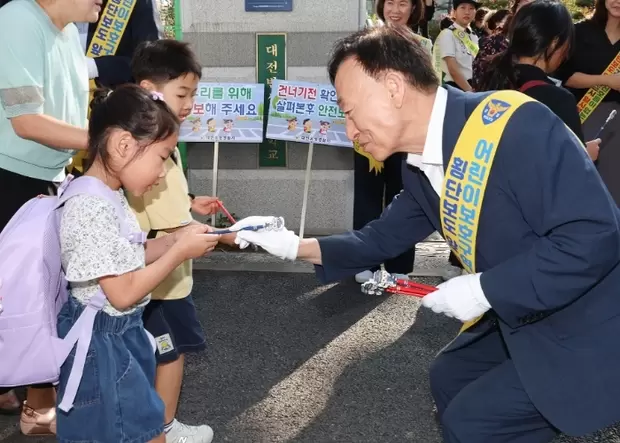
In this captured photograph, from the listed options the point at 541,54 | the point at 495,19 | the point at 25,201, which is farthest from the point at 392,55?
the point at 495,19

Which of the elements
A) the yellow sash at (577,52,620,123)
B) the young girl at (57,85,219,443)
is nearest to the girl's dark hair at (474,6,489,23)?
the yellow sash at (577,52,620,123)

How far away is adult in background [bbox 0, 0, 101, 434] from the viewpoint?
279 centimetres

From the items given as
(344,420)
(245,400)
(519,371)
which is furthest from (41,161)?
(519,371)

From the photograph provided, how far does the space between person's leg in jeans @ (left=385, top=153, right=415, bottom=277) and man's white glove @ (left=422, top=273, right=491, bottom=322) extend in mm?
2688

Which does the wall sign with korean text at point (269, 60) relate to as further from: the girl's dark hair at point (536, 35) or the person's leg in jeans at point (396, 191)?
the girl's dark hair at point (536, 35)

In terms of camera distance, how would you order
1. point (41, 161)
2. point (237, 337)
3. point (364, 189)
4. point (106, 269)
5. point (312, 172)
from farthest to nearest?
1. point (312, 172)
2. point (364, 189)
3. point (237, 337)
4. point (41, 161)
5. point (106, 269)

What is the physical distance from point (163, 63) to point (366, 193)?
2357 mm

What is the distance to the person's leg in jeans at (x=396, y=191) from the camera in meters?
4.95

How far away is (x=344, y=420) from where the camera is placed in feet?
11.1

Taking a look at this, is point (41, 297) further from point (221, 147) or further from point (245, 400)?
point (221, 147)

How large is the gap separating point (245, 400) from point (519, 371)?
1744 millimetres

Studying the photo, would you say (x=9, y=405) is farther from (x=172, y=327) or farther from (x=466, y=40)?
(x=466, y=40)

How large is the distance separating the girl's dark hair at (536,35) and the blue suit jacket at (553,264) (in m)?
1.31

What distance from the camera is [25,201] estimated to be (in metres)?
3.04
